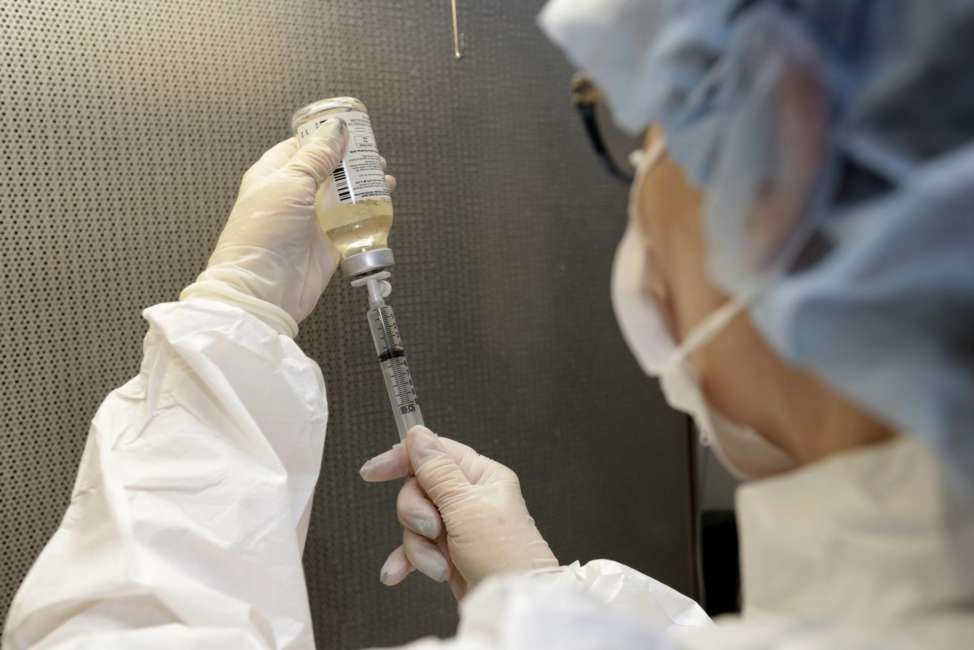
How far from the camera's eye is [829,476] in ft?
1.37

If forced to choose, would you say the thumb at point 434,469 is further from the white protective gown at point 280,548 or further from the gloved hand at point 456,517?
the white protective gown at point 280,548

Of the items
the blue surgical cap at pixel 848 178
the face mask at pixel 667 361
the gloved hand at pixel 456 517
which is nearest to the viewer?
the blue surgical cap at pixel 848 178

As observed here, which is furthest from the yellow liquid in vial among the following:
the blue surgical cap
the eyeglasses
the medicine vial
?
the blue surgical cap

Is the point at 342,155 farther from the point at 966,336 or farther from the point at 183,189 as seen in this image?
the point at 966,336

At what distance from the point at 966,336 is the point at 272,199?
64 cm

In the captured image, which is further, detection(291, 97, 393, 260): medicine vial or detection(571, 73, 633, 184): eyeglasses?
detection(291, 97, 393, 260): medicine vial

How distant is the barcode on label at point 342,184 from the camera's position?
0.79m


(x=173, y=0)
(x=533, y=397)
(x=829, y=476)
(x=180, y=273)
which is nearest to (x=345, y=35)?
(x=173, y=0)

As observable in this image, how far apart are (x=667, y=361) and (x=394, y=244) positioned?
0.56m

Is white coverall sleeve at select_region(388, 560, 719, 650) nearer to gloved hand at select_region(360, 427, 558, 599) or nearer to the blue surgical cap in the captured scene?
the blue surgical cap

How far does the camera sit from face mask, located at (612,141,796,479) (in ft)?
1.71

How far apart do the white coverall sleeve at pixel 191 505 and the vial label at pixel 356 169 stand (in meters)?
0.16

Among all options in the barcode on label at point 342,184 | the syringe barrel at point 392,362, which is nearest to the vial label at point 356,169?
the barcode on label at point 342,184

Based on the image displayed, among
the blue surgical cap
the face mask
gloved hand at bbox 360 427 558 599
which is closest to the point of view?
the blue surgical cap
